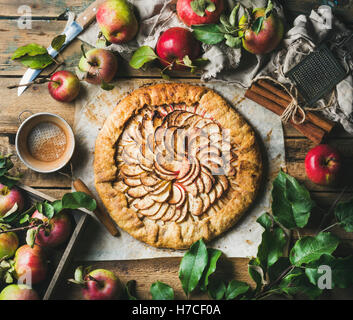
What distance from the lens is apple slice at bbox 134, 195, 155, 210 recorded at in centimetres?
269

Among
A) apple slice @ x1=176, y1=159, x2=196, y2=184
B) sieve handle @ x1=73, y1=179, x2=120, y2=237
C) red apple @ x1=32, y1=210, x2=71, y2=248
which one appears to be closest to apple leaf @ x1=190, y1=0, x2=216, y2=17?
apple slice @ x1=176, y1=159, x2=196, y2=184

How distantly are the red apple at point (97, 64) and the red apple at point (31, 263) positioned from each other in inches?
50.1

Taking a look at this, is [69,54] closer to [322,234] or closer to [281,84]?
[281,84]

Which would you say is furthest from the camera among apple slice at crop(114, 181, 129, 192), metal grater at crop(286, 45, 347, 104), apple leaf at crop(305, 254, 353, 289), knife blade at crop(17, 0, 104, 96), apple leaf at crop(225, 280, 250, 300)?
knife blade at crop(17, 0, 104, 96)

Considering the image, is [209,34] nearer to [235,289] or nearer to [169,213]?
[169,213]

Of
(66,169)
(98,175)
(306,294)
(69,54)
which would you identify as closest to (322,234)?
(306,294)

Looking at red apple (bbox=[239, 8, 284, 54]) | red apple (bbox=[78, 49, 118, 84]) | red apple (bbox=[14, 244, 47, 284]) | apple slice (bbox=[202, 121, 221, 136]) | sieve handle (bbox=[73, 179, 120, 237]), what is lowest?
red apple (bbox=[14, 244, 47, 284])

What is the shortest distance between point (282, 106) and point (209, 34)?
2.40 ft

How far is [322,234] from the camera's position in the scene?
8.13 feet

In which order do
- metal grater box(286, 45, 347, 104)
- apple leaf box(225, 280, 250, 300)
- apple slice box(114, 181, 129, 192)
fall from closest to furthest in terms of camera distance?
apple leaf box(225, 280, 250, 300) → metal grater box(286, 45, 347, 104) → apple slice box(114, 181, 129, 192)

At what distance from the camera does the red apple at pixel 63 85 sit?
108 inches

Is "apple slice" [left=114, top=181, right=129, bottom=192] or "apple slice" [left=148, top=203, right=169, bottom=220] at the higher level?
"apple slice" [left=114, top=181, right=129, bottom=192]

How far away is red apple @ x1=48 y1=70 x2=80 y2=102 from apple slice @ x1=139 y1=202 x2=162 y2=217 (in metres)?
1.01

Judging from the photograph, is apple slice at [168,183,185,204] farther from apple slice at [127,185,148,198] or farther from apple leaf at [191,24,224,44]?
apple leaf at [191,24,224,44]
